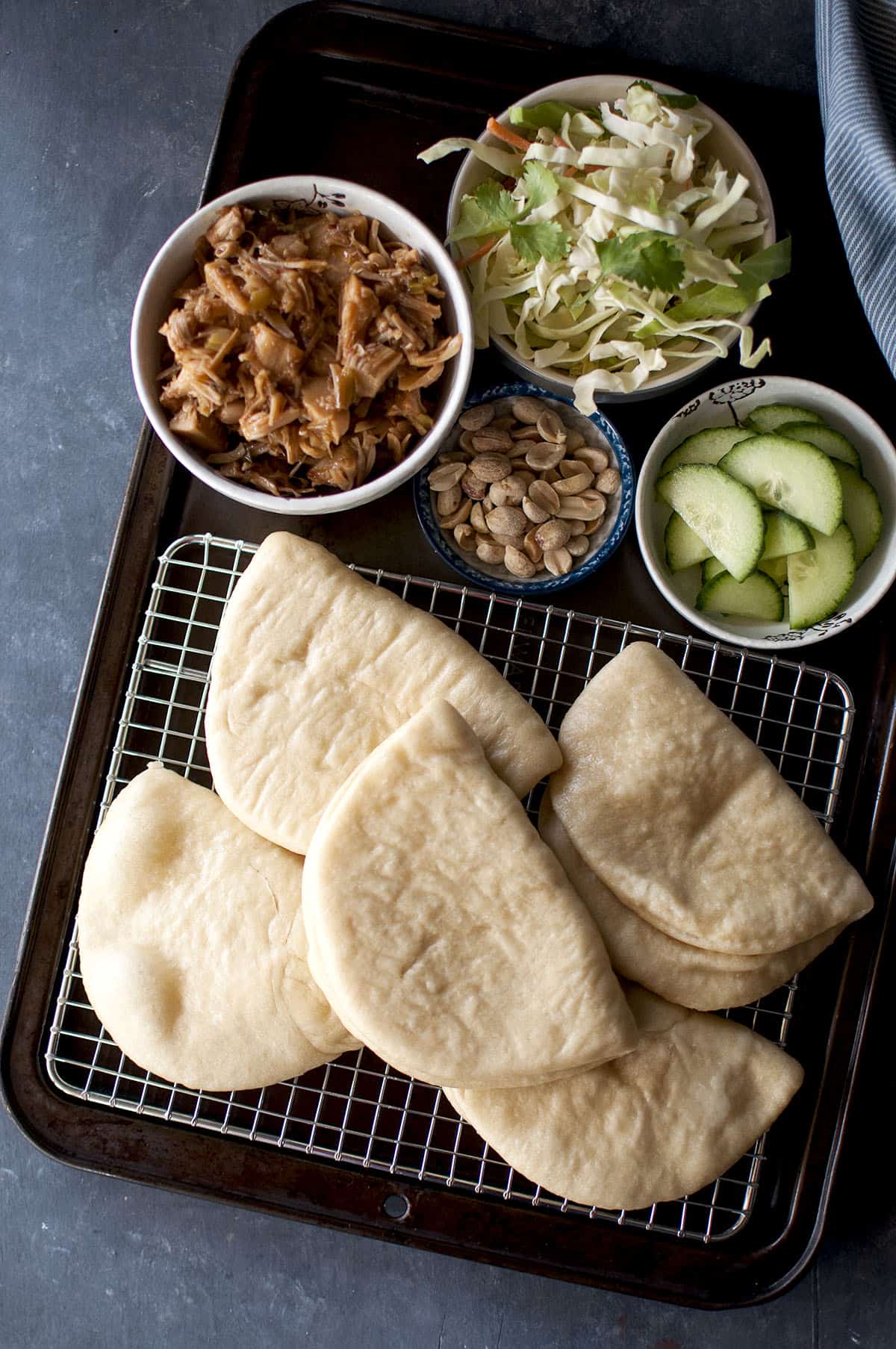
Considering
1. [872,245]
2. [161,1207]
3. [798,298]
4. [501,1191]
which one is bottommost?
[161,1207]

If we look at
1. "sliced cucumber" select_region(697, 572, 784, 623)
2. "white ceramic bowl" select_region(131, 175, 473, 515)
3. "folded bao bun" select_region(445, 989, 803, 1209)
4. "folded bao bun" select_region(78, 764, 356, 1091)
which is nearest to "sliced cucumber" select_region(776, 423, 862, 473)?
"sliced cucumber" select_region(697, 572, 784, 623)

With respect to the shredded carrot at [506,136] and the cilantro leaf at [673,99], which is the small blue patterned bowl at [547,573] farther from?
the cilantro leaf at [673,99]

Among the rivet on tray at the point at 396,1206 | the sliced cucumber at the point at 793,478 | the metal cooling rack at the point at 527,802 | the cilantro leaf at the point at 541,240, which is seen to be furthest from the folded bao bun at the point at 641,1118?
the cilantro leaf at the point at 541,240

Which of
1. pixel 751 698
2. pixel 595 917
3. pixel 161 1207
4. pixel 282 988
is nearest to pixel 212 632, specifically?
pixel 282 988

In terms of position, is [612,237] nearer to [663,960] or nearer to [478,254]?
[478,254]

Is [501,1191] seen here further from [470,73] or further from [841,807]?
[470,73]

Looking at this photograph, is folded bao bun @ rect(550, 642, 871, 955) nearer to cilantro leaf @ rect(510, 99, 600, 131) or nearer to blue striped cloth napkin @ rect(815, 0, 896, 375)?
blue striped cloth napkin @ rect(815, 0, 896, 375)

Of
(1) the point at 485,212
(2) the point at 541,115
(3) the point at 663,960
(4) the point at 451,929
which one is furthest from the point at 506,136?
(3) the point at 663,960
